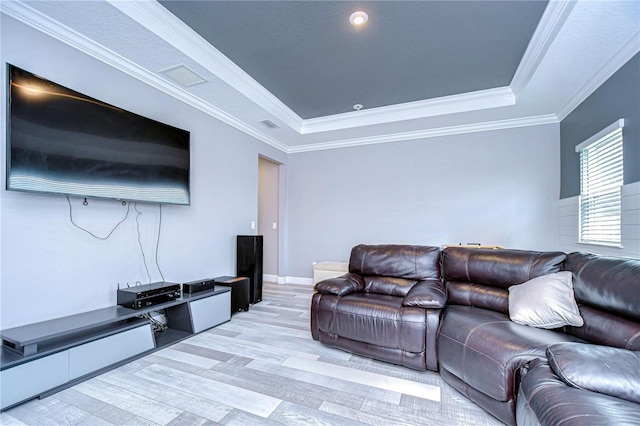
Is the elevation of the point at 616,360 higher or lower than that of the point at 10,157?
lower

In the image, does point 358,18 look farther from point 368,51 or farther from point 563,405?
→ point 563,405

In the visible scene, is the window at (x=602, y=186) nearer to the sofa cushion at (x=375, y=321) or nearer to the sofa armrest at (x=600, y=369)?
the sofa armrest at (x=600, y=369)

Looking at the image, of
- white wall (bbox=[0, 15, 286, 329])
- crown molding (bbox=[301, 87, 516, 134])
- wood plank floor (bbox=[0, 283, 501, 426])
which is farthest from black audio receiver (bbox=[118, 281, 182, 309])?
crown molding (bbox=[301, 87, 516, 134])

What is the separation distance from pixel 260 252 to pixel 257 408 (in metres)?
2.57

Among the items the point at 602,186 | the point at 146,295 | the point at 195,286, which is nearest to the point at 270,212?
the point at 195,286

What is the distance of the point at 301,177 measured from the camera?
566cm

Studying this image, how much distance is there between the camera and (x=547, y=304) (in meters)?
1.88

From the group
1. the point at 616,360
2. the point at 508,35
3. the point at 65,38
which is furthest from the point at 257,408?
the point at 508,35

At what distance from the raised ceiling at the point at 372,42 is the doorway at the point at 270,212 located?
2229 millimetres

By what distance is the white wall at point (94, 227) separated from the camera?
2031 mm

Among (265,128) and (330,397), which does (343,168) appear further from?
(330,397)

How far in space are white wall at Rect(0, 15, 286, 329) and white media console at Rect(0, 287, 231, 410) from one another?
9.6 inches

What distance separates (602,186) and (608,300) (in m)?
2.06

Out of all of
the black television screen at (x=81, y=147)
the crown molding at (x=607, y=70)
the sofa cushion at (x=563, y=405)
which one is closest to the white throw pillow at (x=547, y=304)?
the sofa cushion at (x=563, y=405)
